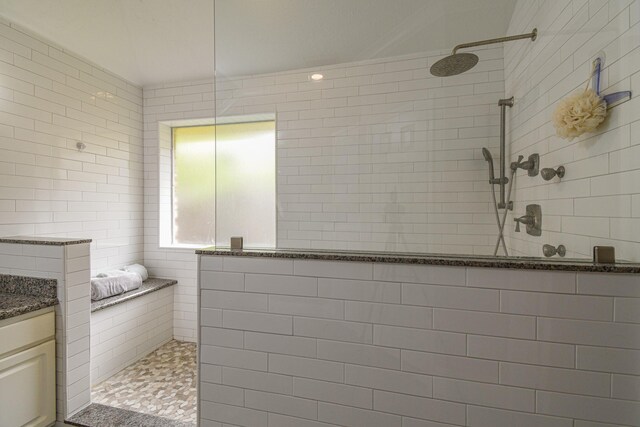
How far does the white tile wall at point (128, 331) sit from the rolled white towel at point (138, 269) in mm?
221

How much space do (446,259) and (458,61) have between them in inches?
47.1

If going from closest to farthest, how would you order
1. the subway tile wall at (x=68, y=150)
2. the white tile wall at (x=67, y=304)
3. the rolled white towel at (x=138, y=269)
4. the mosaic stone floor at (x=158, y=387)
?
the white tile wall at (x=67, y=304)
the mosaic stone floor at (x=158, y=387)
the subway tile wall at (x=68, y=150)
the rolled white towel at (x=138, y=269)

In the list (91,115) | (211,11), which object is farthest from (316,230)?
(91,115)

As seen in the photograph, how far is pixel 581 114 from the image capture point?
984 millimetres

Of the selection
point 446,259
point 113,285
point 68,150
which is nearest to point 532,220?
point 446,259

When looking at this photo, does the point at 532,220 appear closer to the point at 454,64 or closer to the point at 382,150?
the point at 382,150

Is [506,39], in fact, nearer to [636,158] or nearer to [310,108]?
[636,158]

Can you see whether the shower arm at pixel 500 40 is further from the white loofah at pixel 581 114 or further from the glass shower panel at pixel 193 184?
the glass shower panel at pixel 193 184

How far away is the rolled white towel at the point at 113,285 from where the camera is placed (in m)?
2.16

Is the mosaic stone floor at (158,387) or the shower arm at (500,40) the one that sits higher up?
the shower arm at (500,40)

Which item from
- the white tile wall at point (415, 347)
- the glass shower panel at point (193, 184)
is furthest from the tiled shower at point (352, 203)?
the glass shower panel at point (193, 184)

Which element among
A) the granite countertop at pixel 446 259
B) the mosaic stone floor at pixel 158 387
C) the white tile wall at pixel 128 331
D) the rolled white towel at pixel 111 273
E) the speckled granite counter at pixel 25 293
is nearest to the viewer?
the granite countertop at pixel 446 259

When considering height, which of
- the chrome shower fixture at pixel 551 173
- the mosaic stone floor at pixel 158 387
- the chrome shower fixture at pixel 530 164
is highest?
the chrome shower fixture at pixel 530 164

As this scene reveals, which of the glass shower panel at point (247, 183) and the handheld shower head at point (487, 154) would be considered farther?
the handheld shower head at point (487, 154)
